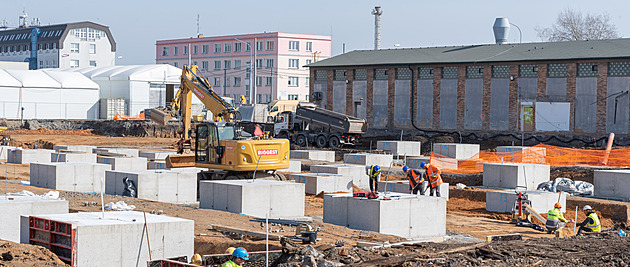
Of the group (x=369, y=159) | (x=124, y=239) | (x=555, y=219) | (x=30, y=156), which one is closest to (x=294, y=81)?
(x=369, y=159)

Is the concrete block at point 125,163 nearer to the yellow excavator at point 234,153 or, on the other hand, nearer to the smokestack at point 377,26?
the yellow excavator at point 234,153

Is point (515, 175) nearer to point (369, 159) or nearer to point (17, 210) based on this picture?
point (369, 159)

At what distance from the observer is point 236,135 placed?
895 inches

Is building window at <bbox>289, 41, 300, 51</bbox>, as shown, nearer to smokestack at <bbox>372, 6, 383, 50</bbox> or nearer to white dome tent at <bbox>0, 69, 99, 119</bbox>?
smokestack at <bbox>372, 6, 383, 50</bbox>

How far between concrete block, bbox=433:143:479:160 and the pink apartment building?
52240mm

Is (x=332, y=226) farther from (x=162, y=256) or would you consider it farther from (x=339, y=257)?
(x=162, y=256)

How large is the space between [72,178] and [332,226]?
406 inches

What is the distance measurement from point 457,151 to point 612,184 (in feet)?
39.1

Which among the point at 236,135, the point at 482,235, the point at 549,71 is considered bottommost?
the point at 482,235

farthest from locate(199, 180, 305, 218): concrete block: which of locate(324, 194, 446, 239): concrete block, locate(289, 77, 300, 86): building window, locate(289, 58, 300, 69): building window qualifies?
locate(289, 77, 300, 86): building window

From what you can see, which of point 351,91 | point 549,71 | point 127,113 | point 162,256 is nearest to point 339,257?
point 162,256

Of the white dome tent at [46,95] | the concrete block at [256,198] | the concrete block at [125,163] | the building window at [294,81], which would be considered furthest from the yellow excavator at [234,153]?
the building window at [294,81]

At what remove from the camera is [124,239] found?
12312 mm

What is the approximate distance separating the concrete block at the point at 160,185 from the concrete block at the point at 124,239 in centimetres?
855
